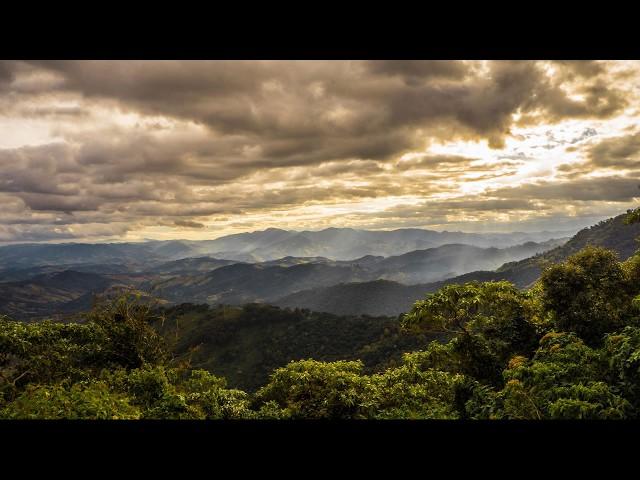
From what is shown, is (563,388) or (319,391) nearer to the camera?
(563,388)

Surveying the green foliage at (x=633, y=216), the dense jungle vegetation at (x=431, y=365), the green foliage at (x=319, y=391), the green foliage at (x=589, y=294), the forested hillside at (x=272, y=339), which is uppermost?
the green foliage at (x=633, y=216)

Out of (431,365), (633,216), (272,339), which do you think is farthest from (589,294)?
(272,339)

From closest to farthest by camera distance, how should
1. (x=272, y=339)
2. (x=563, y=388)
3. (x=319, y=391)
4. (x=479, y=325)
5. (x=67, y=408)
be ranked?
(x=563, y=388) → (x=67, y=408) → (x=479, y=325) → (x=319, y=391) → (x=272, y=339)

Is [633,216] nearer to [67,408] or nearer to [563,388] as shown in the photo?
[563,388]

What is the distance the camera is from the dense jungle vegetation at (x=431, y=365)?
7906mm

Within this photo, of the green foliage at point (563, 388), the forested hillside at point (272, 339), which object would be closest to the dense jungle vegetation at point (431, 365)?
the green foliage at point (563, 388)

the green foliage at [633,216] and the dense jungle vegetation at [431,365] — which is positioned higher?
the green foliage at [633,216]

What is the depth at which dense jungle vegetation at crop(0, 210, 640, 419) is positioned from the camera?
7.91 m

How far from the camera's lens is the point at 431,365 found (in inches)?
546

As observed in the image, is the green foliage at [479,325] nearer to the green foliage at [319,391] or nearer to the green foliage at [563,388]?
the green foliage at [563,388]

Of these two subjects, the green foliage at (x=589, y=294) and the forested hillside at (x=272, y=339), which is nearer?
the green foliage at (x=589, y=294)

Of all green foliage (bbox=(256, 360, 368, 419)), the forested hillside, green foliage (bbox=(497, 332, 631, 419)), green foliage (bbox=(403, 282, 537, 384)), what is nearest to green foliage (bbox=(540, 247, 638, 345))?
green foliage (bbox=(403, 282, 537, 384))
